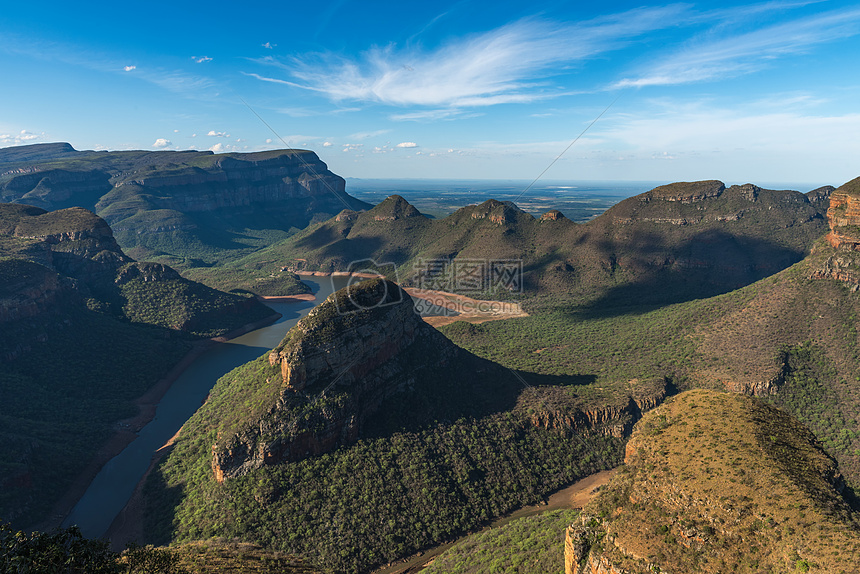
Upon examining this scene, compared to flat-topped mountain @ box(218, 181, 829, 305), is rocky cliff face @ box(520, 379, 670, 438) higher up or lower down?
lower down

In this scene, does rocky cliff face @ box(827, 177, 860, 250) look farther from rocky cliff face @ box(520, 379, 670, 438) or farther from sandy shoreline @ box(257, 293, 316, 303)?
sandy shoreline @ box(257, 293, 316, 303)

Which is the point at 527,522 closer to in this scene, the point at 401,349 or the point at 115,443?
the point at 401,349

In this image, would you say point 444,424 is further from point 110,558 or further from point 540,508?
point 110,558

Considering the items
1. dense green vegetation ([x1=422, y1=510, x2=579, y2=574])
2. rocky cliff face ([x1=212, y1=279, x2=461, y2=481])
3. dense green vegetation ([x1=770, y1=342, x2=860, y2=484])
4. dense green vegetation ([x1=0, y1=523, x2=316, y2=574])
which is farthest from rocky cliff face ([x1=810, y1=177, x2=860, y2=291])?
dense green vegetation ([x1=0, y1=523, x2=316, y2=574])

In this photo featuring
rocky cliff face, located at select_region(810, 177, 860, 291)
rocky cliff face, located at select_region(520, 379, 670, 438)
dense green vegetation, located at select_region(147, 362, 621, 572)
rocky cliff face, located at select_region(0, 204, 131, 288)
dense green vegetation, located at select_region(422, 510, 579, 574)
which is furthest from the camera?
rocky cliff face, located at select_region(0, 204, 131, 288)

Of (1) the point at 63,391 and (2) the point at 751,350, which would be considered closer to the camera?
(2) the point at 751,350

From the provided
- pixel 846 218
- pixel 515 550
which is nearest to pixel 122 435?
pixel 515 550

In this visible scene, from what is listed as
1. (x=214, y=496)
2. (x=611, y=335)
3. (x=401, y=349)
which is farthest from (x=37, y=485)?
(x=611, y=335)
